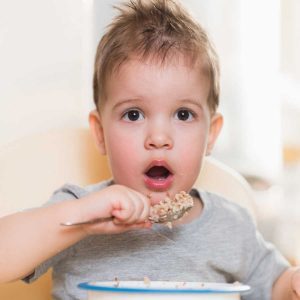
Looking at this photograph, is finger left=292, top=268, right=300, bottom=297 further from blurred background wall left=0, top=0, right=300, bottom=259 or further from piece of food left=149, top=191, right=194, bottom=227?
blurred background wall left=0, top=0, right=300, bottom=259

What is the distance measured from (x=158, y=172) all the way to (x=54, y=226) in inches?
8.0

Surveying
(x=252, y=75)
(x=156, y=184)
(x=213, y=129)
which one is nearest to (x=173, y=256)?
(x=156, y=184)

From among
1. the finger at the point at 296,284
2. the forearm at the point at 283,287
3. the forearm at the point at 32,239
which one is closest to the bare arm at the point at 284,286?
the forearm at the point at 283,287

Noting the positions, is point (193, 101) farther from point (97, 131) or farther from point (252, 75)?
point (252, 75)

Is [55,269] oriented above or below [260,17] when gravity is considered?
below

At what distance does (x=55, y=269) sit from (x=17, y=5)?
54 centimetres

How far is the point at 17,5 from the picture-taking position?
1.35 metres

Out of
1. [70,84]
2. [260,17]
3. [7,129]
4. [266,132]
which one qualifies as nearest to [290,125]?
[266,132]

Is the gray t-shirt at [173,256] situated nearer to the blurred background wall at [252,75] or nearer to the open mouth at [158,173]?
the open mouth at [158,173]

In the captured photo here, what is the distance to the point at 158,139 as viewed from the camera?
954mm

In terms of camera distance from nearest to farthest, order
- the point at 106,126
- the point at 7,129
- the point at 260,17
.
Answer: the point at 106,126
the point at 7,129
the point at 260,17

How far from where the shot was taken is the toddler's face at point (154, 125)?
3.18 feet

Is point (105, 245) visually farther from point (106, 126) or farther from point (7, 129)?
point (7, 129)

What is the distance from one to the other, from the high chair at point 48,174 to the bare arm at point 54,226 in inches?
9.1
